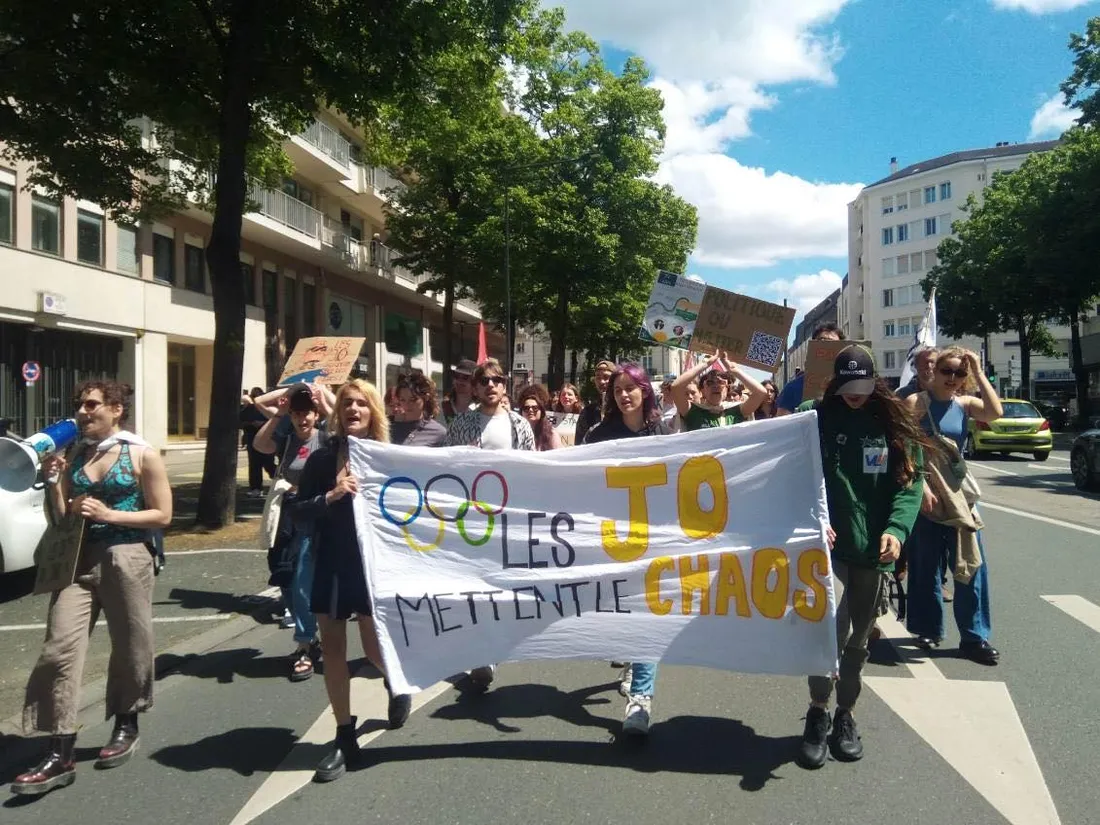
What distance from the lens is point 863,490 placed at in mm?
4160

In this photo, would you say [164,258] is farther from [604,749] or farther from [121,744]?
[604,749]

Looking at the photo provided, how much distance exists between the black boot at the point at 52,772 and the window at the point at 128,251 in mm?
20390

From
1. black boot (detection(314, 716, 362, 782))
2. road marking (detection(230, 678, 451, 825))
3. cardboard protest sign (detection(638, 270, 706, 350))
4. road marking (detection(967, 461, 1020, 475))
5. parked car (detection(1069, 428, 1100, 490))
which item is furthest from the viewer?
road marking (detection(967, 461, 1020, 475))

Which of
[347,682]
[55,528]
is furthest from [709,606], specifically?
[55,528]

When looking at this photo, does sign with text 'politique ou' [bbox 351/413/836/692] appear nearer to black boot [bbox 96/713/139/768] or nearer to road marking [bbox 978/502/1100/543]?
black boot [bbox 96/713/139/768]

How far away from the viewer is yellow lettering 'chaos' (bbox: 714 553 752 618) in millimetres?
4254

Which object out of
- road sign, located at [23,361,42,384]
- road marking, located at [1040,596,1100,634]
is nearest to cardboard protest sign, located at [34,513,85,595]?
road marking, located at [1040,596,1100,634]

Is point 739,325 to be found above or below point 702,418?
above

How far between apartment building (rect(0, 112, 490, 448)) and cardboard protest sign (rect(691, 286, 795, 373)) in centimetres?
1016

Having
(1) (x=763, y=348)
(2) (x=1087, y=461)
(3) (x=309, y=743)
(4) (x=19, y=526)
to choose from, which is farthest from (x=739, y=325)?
(2) (x=1087, y=461)

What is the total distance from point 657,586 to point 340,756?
63.1 inches

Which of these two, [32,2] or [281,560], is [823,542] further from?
[32,2]

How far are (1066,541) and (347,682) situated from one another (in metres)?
9.30

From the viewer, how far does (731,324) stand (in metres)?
7.26
